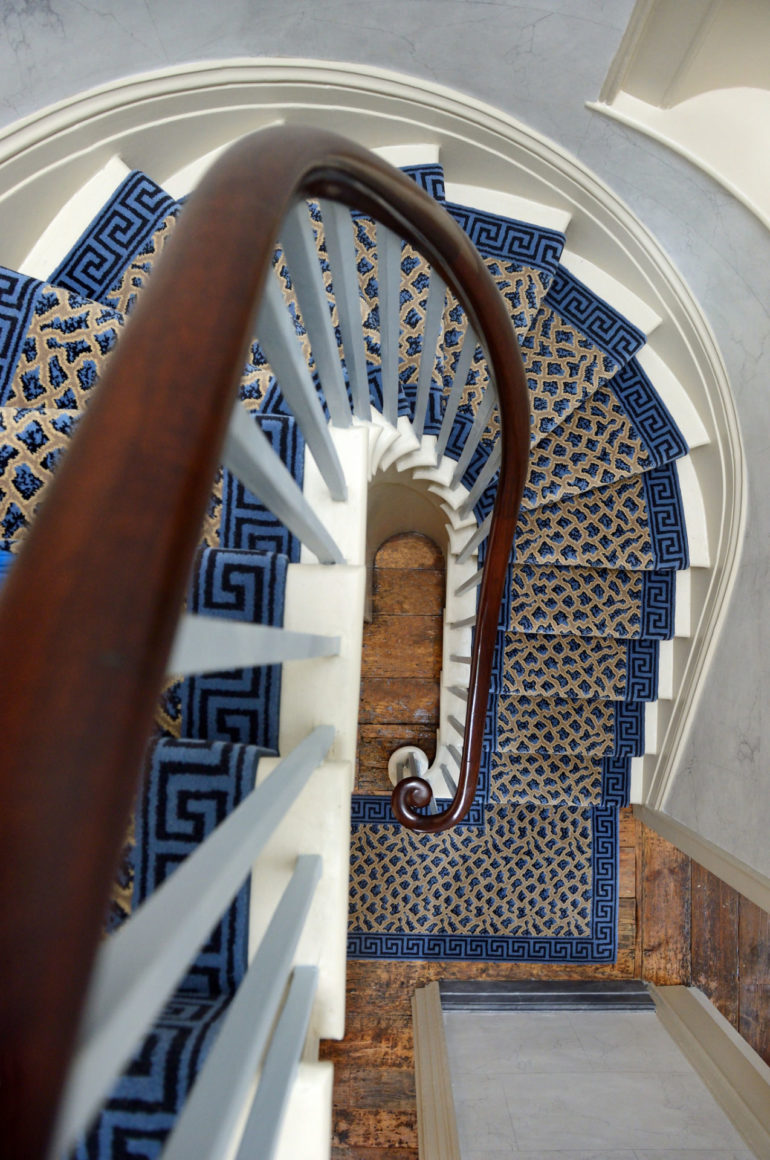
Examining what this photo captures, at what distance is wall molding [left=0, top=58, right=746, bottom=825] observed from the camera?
2.09 metres

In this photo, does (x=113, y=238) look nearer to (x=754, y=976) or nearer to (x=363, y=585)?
(x=363, y=585)

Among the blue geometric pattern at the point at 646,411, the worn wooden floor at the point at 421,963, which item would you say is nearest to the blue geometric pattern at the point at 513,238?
the blue geometric pattern at the point at 646,411

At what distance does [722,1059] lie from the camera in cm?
254

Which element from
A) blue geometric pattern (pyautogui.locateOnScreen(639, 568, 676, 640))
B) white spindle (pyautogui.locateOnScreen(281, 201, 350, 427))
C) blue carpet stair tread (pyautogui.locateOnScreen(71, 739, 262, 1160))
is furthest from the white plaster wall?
blue carpet stair tread (pyautogui.locateOnScreen(71, 739, 262, 1160))

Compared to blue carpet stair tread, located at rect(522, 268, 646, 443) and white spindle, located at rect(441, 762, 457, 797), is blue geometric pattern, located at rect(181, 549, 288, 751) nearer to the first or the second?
white spindle, located at rect(441, 762, 457, 797)

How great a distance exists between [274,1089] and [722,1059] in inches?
95.5

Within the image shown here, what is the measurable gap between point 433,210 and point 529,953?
315cm

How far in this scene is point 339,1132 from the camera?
2.92 m

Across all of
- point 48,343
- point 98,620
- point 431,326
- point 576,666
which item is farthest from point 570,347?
point 98,620

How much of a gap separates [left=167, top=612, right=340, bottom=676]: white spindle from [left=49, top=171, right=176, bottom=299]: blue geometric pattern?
5.90ft

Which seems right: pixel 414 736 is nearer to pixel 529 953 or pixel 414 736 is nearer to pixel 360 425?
pixel 529 953

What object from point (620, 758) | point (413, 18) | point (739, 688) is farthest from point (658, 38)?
point (620, 758)

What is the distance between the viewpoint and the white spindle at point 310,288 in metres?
0.72

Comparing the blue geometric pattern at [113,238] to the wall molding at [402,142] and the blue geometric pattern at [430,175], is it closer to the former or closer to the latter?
the wall molding at [402,142]
